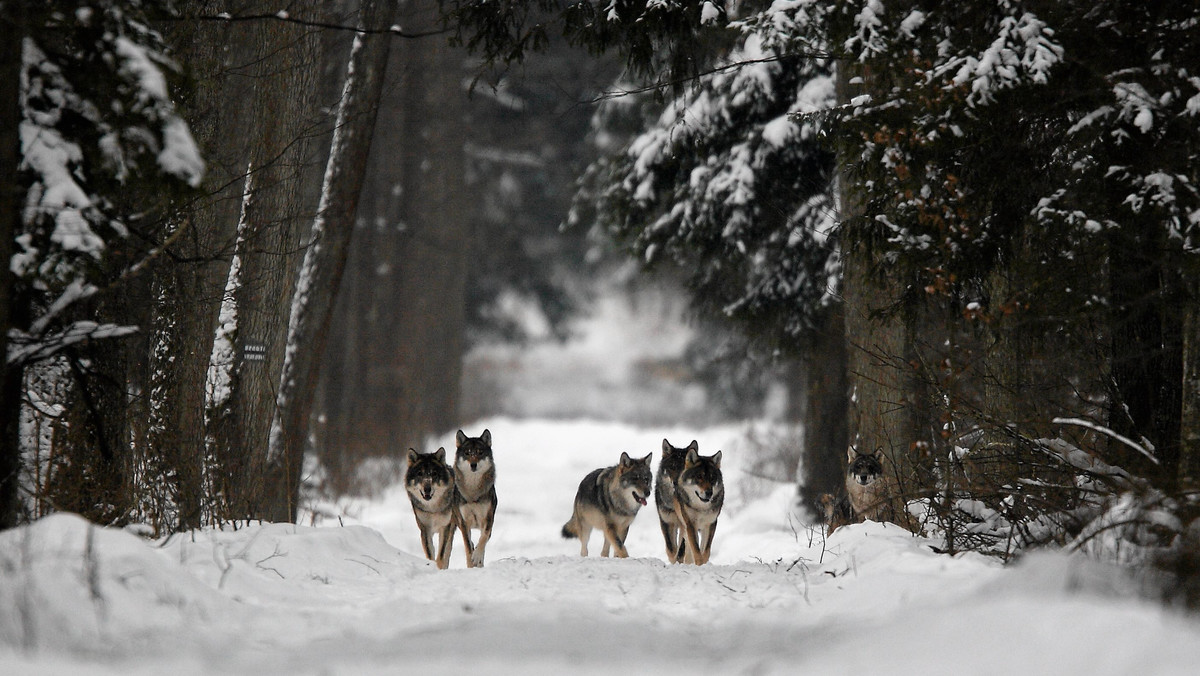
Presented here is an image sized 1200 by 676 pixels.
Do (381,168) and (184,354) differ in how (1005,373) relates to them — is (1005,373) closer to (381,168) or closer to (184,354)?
(184,354)

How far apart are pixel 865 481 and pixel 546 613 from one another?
19.3ft

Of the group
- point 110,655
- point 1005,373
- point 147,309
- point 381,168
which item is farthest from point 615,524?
point 381,168

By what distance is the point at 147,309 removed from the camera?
23.1ft

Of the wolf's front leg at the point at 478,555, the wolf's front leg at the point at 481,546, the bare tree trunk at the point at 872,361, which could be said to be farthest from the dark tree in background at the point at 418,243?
the bare tree trunk at the point at 872,361

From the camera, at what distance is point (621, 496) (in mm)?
10508

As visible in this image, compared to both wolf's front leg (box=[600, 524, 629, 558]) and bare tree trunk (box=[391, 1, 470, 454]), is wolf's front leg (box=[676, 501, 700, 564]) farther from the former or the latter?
bare tree trunk (box=[391, 1, 470, 454])

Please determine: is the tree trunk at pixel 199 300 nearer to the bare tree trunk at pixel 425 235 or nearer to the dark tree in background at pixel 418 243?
the dark tree in background at pixel 418 243

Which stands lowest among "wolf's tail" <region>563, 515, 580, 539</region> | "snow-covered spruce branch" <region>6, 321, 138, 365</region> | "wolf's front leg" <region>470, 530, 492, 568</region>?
"wolf's front leg" <region>470, 530, 492, 568</region>

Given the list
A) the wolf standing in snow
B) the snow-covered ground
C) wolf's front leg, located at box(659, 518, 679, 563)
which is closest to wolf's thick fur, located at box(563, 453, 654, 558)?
wolf's front leg, located at box(659, 518, 679, 563)

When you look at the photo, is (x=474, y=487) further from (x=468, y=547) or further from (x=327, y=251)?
(x=327, y=251)

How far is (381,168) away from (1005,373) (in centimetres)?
1870

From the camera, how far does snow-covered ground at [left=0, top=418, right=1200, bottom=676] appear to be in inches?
149

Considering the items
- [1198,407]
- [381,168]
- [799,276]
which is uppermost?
Answer: [381,168]

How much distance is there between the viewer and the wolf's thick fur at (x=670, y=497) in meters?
10.4
